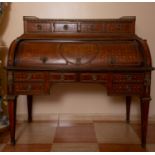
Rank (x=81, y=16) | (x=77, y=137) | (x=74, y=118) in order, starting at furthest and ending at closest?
(x=74, y=118)
(x=81, y=16)
(x=77, y=137)

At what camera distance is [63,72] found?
83.8 inches

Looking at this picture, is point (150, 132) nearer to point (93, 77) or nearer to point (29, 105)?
point (93, 77)

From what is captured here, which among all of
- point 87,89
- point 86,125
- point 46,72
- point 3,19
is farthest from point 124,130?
point 3,19

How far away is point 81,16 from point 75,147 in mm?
1444

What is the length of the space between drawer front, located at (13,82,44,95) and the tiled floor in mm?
494

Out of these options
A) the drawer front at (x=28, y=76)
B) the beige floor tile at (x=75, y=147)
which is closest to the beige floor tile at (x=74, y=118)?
the beige floor tile at (x=75, y=147)

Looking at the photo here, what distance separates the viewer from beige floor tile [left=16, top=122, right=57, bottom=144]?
91.0 inches

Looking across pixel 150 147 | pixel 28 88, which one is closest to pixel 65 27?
pixel 28 88

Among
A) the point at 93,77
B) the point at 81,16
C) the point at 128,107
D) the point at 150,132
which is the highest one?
the point at 81,16

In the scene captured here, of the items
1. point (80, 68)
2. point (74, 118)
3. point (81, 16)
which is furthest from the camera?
point (74, 118)

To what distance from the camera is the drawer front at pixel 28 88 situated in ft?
7.02

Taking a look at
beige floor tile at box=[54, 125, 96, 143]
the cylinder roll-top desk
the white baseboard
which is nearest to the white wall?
the white baseboard

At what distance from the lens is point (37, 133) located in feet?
8.24

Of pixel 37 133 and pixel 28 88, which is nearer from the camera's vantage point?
pixel 28 88
